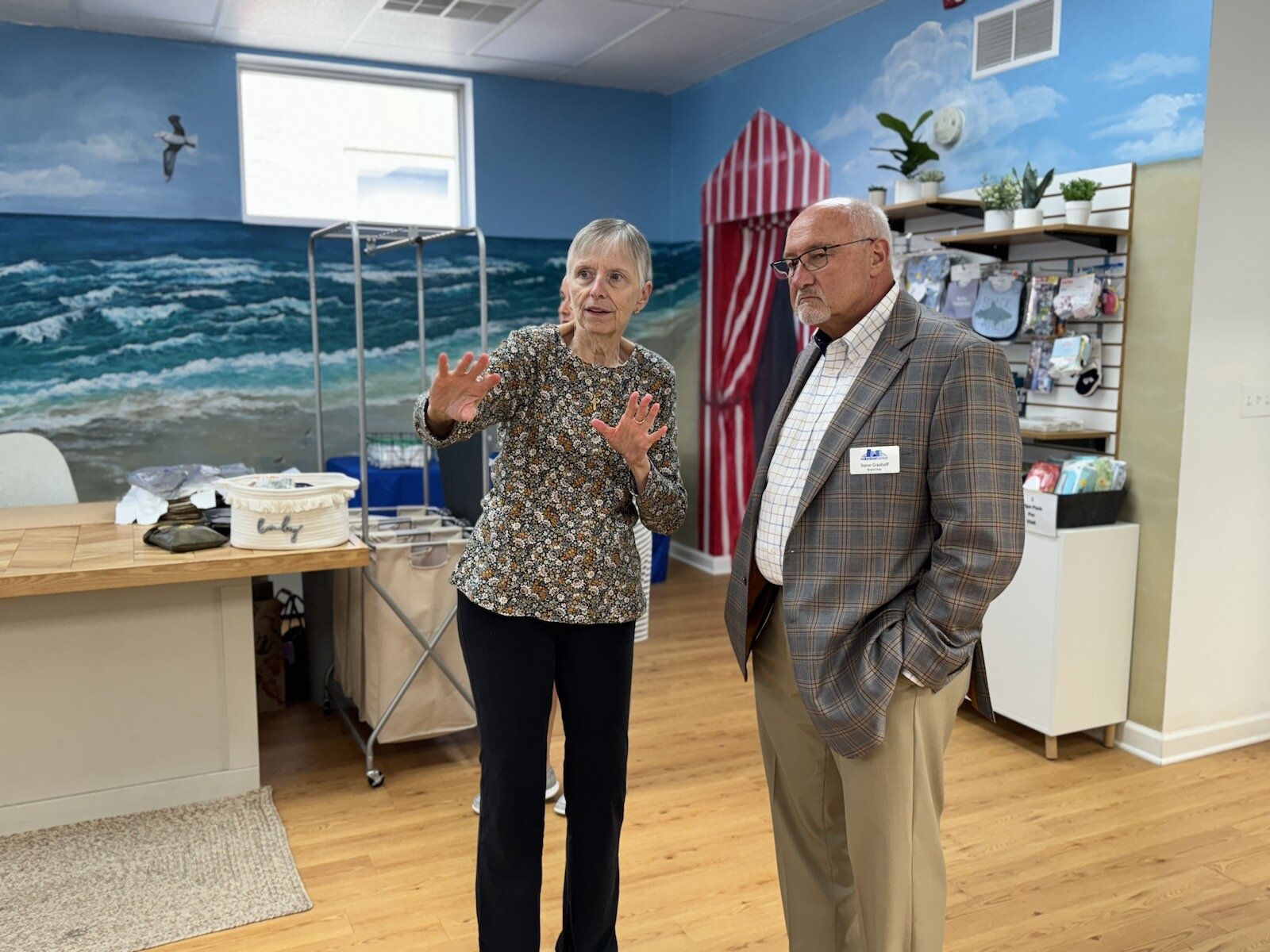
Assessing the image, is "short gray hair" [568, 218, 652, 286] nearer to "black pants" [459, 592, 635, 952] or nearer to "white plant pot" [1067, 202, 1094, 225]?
"black pants" [459, 592, 635, 952]

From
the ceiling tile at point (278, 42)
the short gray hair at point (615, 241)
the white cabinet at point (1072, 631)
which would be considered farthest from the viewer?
the ceiling tile at point (278, 42)

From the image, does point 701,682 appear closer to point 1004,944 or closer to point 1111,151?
point 1004,944

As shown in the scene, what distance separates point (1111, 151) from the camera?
369cm

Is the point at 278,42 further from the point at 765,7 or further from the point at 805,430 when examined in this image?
the point at 805,430

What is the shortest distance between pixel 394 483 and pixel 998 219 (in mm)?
3162

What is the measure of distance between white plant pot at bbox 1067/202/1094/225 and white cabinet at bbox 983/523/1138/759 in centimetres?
108

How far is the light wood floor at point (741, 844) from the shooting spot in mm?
2568

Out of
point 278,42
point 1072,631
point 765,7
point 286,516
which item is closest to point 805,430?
point 286,516

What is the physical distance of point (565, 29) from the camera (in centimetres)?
524

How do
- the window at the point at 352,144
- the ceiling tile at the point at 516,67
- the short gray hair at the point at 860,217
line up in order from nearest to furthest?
the short gray hair at the point at 860,217
the window at the point at 352,144
the ceiling tile at the point at 516,67

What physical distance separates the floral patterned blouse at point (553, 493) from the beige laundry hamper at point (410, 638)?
Answer: 1.46 m

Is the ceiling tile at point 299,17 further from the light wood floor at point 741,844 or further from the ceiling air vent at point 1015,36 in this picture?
the light wood floor at point 741,844

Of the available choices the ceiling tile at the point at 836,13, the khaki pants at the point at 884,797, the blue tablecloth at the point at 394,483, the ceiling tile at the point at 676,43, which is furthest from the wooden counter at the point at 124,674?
the ceiling tile at the point at 836,13

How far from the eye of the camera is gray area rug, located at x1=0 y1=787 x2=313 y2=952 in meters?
2.52
